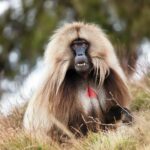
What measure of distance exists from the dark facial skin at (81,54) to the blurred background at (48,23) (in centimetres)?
805

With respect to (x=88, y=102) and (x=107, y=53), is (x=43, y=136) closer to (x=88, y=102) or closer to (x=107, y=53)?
(x=88, y=102)

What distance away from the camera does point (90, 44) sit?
370 inches

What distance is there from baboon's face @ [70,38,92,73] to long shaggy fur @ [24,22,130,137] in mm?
49

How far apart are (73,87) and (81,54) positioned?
1.33ft

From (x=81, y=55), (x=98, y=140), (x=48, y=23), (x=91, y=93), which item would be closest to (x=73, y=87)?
(x=91, y=93)

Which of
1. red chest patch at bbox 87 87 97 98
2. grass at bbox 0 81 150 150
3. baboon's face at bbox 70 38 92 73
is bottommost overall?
grass at bbox 0 81 150 150

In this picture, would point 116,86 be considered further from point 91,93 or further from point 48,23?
point 48,23

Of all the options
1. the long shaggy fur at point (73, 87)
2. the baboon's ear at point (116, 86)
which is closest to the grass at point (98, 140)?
the long shaggy fur at point (73, 87)

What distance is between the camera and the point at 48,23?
18969 millimetres

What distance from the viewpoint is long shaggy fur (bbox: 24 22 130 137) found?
9.04m

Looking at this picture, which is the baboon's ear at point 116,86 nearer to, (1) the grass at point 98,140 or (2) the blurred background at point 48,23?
(1) the grass at point 98,140

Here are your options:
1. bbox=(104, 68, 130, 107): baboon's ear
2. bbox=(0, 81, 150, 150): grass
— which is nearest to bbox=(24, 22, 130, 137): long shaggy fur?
bbox=(104, 68, 130, 107): baboon's ear

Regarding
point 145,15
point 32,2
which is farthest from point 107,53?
point 32,2

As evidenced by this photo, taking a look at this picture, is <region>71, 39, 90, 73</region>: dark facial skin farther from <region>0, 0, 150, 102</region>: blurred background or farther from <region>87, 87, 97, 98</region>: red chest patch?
<region>0, 0, 150, 102</region>: blurred background
